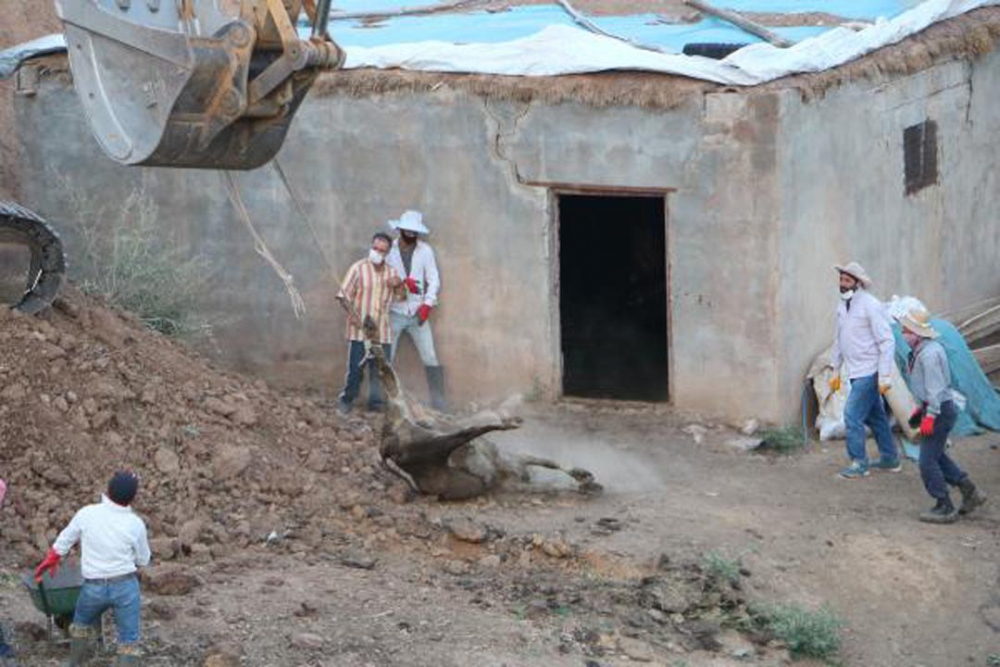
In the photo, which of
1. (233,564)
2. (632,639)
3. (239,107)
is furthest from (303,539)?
(239,107)

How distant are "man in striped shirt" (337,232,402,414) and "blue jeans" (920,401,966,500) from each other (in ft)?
14.3

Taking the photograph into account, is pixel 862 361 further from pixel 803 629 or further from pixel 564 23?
pixel 564 23

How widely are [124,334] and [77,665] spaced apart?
4081 millimetres

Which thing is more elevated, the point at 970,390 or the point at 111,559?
the point at 111,559

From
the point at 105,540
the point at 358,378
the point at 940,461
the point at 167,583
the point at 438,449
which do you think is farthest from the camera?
the point at 358,378

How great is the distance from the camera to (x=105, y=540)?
408 inches

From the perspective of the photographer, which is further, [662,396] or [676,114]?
[662,396]

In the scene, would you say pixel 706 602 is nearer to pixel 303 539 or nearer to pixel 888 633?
pixel 888 633

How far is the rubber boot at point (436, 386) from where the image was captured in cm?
1675

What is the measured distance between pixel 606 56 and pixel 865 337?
286 centimetres

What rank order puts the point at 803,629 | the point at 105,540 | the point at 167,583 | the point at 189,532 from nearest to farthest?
the point at 105,540, the point at 167,583, the point at 803,629, the point at 189,532

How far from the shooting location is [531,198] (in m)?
16.3

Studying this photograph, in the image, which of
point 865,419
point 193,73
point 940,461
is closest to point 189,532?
point 193,73

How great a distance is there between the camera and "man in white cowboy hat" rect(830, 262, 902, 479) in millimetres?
14898
